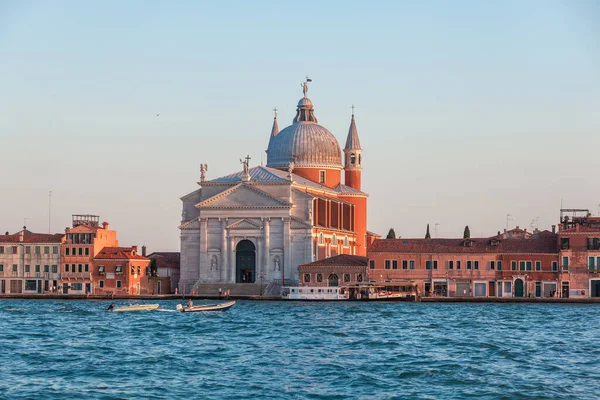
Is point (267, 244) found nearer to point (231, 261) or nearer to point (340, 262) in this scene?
point (231, 261)

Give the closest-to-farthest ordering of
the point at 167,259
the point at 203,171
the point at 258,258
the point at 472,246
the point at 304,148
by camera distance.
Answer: the point at 472,246, the point at 258,258, the point at 203,171, the point at 167,259, the point at 304,148

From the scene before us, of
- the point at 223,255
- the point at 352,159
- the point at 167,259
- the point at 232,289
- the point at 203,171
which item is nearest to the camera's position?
the point at 232,289

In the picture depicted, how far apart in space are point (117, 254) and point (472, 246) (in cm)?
2378

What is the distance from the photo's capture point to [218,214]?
86.9 meters

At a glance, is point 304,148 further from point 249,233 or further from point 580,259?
point 580,259

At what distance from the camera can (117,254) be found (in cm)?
8688

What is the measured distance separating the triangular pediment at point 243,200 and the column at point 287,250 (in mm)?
1273

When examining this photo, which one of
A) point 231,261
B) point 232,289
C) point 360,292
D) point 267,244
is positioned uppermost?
point 267,244

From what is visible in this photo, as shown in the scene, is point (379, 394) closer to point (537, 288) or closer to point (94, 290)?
point (537, 288)

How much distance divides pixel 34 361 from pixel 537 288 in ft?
159

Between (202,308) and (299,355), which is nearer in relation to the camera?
(299,355)

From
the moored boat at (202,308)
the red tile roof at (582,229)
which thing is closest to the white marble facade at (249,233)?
the red tile roof at (582,229)

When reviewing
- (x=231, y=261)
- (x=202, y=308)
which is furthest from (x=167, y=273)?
(x=202, y=308)

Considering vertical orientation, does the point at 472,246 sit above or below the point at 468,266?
above
